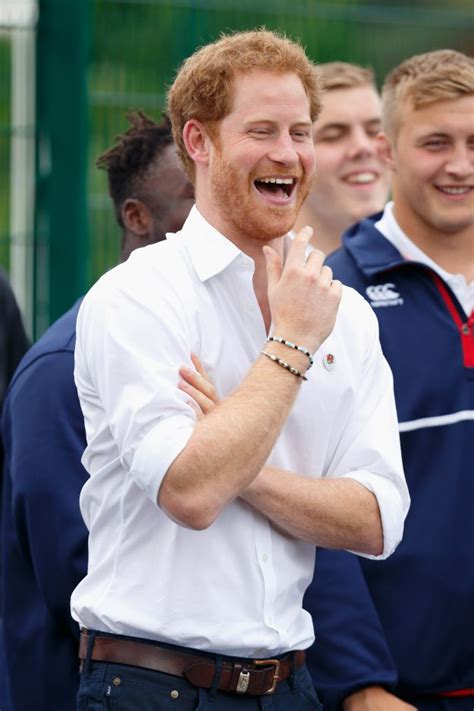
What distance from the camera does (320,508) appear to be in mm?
3232

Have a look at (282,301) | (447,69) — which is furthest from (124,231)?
(282,301)

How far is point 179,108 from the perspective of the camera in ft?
11.2

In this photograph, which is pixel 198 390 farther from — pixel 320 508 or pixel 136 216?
pixel 136 216

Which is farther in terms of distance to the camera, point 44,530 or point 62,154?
point 62,154

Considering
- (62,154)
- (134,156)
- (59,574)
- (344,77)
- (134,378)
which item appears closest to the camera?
(134,378)

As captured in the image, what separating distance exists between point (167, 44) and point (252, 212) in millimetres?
4476

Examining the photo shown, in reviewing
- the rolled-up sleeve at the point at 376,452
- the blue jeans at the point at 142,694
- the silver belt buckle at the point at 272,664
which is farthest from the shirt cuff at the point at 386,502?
the blue jeans at the point at 142,694

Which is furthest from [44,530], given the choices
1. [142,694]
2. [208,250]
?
[208,250]

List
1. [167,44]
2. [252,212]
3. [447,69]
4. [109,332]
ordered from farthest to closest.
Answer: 1. [167,44]
2. [447,69]
3. [252,212]
4. [109,332]

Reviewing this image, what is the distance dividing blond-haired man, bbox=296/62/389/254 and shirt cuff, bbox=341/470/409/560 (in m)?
2.69

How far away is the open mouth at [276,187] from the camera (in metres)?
3.29

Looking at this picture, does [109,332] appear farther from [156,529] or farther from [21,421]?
[21,421]

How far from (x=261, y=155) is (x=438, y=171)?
56.0 inches

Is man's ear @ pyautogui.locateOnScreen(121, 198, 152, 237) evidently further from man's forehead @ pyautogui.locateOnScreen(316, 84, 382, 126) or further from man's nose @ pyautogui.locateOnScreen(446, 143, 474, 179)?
man's forehead @ pyautogui.locateOnScreen(316, 84, 382, 126)
